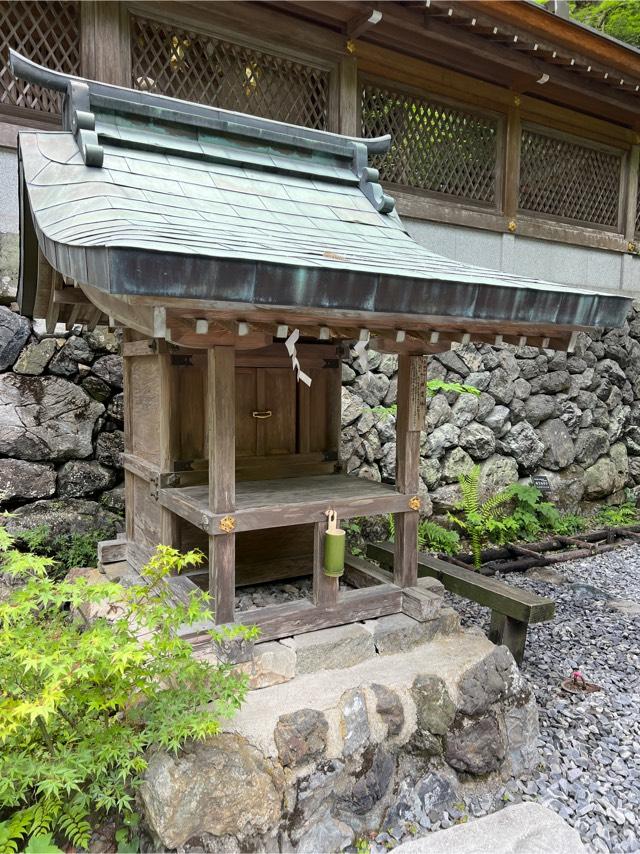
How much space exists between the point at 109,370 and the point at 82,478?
100 cm

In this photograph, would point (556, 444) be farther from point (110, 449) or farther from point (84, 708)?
point (84, 708)

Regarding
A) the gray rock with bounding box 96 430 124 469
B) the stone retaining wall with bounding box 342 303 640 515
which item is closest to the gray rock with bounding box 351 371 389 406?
the stone retaining wall with bounding box 342 303 640 515

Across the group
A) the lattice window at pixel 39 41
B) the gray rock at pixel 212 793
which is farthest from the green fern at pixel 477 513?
the lattice window at pixel 39 41

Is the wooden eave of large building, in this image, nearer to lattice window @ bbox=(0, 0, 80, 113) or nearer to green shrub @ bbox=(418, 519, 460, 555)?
lattice window @ bbox=(0, 0, 80, 113)

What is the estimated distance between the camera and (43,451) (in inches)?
193

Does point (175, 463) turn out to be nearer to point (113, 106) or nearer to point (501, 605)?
point (113, 106)

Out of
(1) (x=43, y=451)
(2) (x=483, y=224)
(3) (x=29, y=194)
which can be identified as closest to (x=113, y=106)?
(3) (x=29, y=194)

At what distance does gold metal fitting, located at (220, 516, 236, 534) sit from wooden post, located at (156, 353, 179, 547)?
0.75 meters

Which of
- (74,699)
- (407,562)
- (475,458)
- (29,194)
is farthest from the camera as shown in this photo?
(475,458)

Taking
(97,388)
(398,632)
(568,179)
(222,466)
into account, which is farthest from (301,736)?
(568,179)

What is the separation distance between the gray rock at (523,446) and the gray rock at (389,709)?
510 centimetres

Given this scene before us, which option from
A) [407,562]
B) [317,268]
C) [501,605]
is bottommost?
[501,605]

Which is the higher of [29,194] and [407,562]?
[29,194]

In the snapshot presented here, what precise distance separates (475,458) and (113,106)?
18.6 ft
